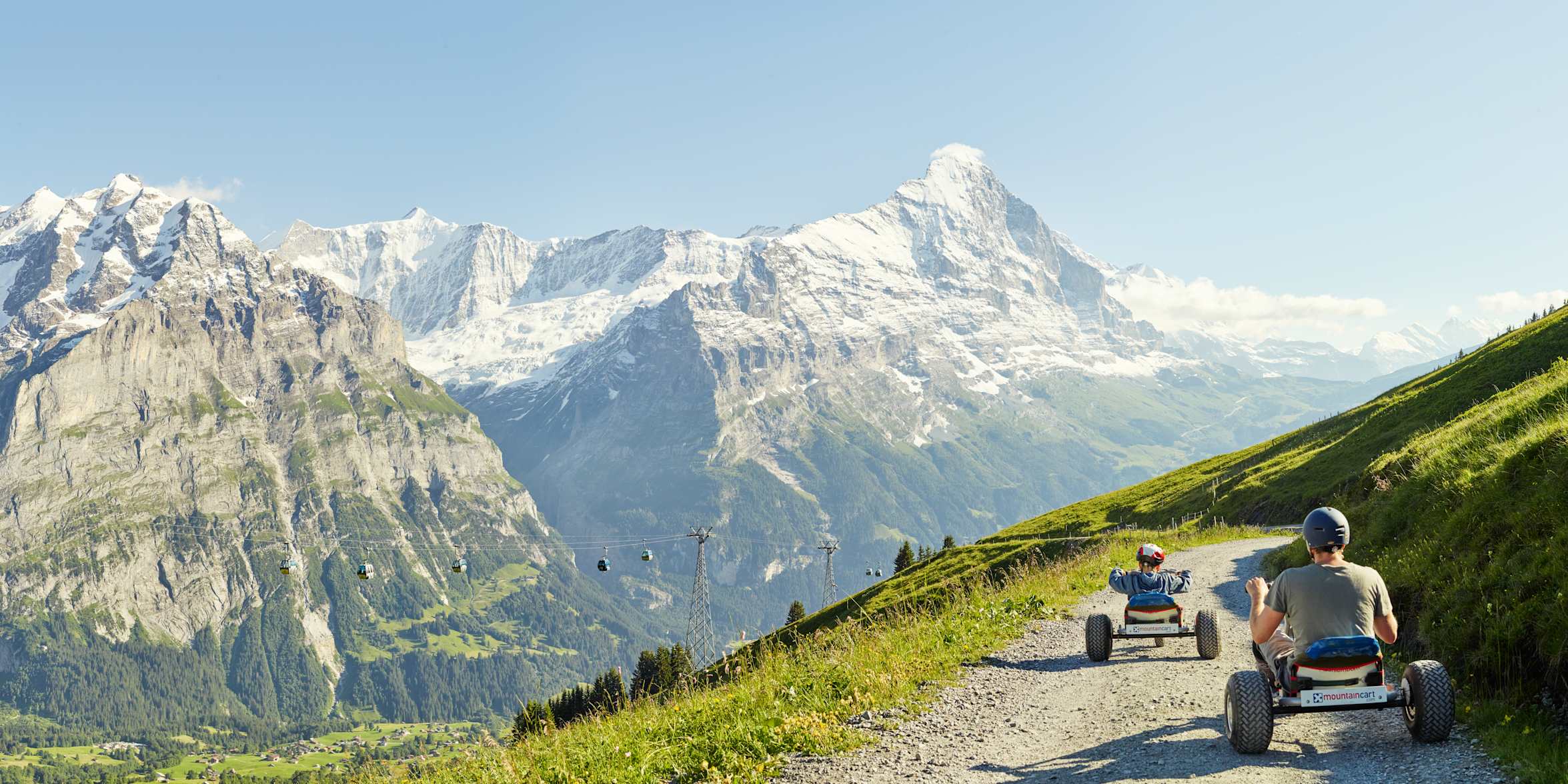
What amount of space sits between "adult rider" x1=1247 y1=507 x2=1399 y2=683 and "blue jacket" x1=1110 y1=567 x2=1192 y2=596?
770 centimetres

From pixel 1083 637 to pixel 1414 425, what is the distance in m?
43.7

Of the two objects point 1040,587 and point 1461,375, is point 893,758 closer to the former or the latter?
point 1040,587

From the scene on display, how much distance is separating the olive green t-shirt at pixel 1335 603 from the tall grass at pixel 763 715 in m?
6.10

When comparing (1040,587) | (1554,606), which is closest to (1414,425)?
(1040,587)

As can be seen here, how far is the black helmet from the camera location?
11484mm

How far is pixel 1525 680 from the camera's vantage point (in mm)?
11758

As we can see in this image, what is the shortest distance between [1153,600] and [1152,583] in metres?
0.63

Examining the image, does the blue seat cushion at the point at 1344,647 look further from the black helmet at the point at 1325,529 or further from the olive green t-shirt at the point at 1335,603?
the black helmet at the point at 1325,529

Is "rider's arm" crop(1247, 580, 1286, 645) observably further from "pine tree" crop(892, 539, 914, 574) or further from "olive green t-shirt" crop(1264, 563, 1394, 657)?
"pine tree" crop(892, 539, 914, 574)

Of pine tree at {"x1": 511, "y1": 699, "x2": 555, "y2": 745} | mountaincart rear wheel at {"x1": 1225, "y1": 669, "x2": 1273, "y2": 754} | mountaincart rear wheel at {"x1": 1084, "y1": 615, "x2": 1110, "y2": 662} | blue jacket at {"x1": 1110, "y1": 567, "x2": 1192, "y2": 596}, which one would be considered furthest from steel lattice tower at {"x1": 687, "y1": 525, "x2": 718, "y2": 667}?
mountaincart rear wheel at {"x1": 1225, "y1": 669, "x2": 1273, "y2": 754}

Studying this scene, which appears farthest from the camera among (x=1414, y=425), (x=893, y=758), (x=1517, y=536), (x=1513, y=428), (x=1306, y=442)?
(x=1306, y=442)

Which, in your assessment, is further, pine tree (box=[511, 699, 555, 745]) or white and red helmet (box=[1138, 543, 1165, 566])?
white and red helmet (box=[1138, 543, 1165, 566])

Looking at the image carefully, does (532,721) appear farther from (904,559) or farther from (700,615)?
(904,559)

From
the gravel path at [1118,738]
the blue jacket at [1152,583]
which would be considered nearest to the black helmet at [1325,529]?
the gravel path at [1118,738]
